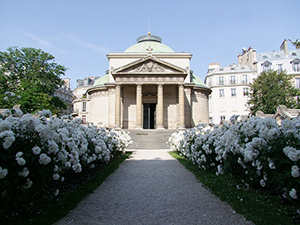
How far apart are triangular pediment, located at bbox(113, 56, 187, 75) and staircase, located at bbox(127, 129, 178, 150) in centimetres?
819

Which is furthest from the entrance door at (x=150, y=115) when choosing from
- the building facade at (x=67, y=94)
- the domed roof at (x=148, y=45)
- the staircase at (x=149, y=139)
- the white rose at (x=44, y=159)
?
the building facade at (x=67, y=94)

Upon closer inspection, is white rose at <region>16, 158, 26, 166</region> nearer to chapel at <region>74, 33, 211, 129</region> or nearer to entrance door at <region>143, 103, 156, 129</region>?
chapel at <region>74, 33, 211, 129</region>

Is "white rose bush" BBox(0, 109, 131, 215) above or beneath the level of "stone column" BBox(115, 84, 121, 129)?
beneath

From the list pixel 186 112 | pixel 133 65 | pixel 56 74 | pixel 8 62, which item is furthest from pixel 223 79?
pixel 8 62

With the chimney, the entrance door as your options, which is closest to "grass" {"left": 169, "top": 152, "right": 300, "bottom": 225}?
the entrance door

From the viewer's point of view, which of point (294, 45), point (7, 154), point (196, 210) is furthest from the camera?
point (294, 45)

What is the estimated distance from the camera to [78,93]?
241 feet

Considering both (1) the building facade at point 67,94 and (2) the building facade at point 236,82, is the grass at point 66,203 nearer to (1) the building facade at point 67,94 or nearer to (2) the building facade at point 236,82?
(2) the building facade at point 236,82

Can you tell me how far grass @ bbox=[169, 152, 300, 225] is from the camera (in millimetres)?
3968

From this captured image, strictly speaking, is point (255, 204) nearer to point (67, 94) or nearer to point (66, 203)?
point (66, 203)

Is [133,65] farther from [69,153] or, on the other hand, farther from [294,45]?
[294,45]

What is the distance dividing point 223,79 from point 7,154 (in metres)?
53.6

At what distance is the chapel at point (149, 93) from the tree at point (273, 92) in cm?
817

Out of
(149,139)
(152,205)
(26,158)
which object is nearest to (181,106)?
(149,139)
